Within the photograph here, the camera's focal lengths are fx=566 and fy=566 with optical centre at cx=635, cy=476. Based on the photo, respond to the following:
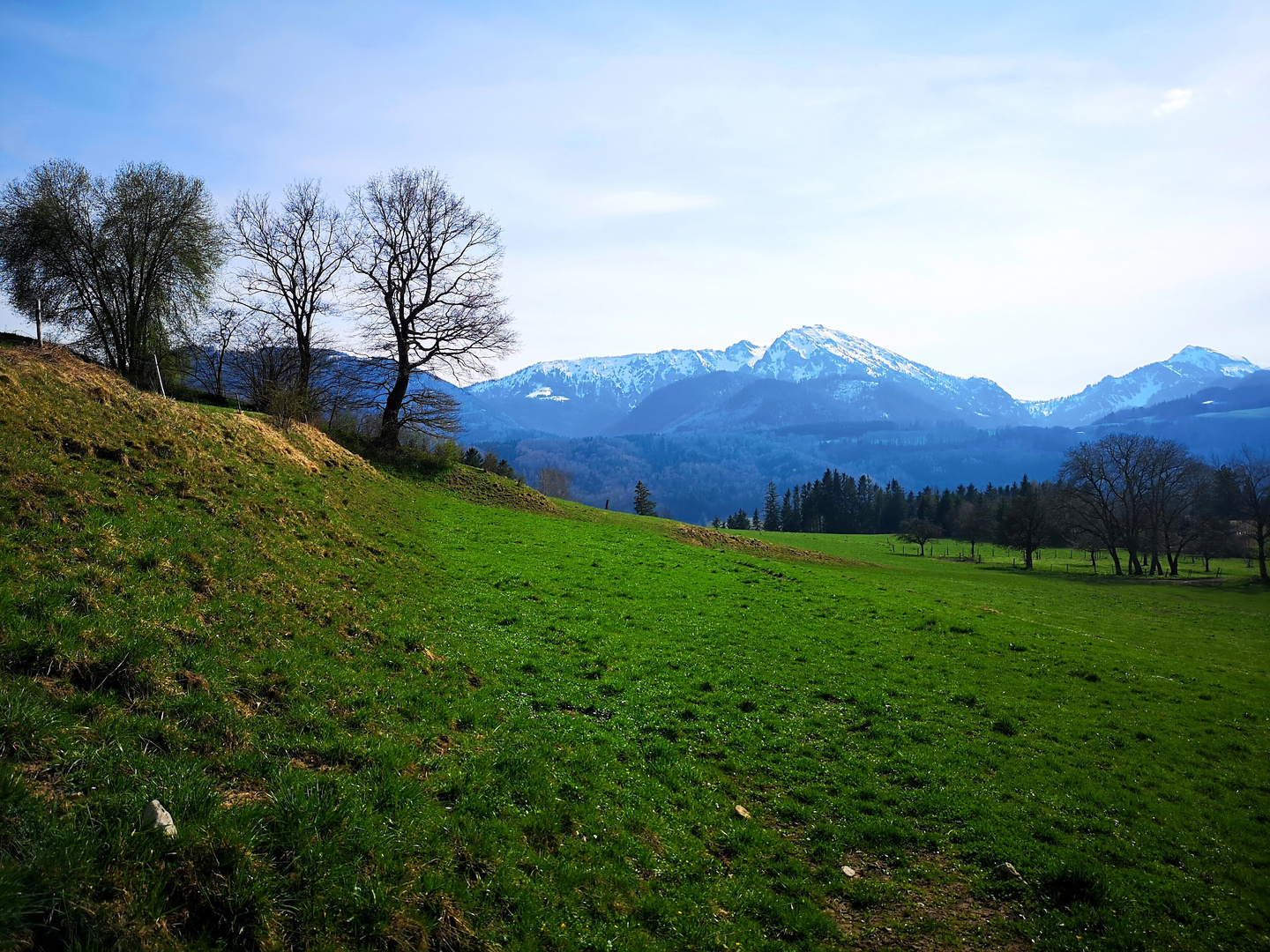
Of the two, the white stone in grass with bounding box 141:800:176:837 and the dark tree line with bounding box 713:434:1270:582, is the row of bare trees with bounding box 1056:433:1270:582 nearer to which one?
the dark tree line with bounding box 713:434:1270:582

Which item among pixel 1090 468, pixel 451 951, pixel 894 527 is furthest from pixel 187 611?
pixel 894 527

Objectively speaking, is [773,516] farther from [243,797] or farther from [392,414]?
[243,797]

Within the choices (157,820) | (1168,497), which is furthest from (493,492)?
(1168,497)

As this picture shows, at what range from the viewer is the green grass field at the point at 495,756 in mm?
5465

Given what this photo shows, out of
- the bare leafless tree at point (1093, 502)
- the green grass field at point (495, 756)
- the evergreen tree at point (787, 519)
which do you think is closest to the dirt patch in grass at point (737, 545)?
the green grass field at point (495, 756)

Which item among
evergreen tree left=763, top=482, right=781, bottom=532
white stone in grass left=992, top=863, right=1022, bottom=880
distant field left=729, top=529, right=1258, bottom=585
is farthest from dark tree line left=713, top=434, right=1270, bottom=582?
white stone in grass left=992, top=863, right=1022, bottom=880

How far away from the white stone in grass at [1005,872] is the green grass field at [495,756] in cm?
15

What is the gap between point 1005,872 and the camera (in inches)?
331

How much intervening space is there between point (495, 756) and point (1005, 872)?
791 centimetres

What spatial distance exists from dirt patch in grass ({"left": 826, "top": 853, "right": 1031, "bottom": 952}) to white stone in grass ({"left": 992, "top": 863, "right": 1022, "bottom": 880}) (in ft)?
1.71

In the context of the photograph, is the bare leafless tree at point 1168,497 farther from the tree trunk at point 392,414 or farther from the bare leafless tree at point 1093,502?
the tree trunk at point 392,414

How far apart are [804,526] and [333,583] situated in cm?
16020

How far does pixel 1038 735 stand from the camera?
13.4 metres

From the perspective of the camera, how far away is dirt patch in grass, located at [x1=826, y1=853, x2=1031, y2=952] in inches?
283
